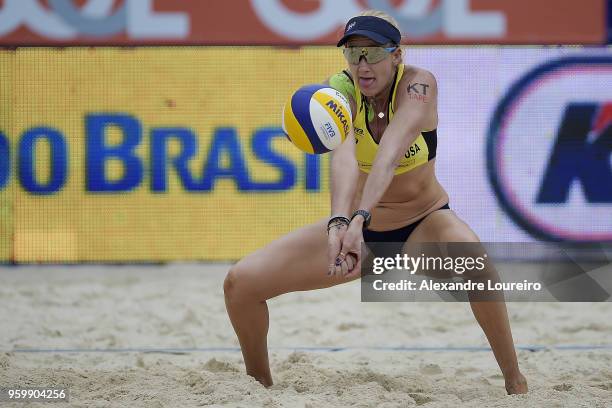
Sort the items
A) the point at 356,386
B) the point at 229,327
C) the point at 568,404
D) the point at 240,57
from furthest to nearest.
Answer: the point at 240,57 → the point at 229,327 → the point at 356,386 → the point at 568,404

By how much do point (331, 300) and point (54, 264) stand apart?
235cm

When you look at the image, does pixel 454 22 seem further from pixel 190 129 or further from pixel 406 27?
pixel 190 129

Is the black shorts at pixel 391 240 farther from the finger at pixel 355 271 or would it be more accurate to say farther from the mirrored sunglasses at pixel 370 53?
the mirrored sunglasses at pixel 370 53

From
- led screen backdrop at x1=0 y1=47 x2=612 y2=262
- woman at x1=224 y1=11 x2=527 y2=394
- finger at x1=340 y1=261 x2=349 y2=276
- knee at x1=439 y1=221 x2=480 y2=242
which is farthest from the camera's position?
led screen backdrop at x1=0 y1=47 x2=612 y2=262

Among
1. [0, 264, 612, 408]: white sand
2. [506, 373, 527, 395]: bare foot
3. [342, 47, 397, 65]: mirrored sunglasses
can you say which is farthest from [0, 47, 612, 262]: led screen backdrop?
[342, 47, 397, 65]: mirrored sunglasses

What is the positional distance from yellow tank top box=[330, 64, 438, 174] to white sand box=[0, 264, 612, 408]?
915 mm

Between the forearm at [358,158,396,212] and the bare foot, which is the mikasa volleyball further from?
the bare foot

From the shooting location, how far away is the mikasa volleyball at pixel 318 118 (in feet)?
10.9

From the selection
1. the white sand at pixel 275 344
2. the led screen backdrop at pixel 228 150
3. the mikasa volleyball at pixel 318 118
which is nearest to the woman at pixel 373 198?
the mikasa volleyball at pixel 318 118

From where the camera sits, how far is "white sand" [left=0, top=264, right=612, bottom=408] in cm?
355

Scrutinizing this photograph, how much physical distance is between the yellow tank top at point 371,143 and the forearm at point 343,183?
3.9 inches

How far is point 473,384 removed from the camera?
394 centimetres

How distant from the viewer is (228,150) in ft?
23.4


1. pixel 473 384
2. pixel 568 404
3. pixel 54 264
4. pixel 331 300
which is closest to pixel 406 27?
pixel 331 300
